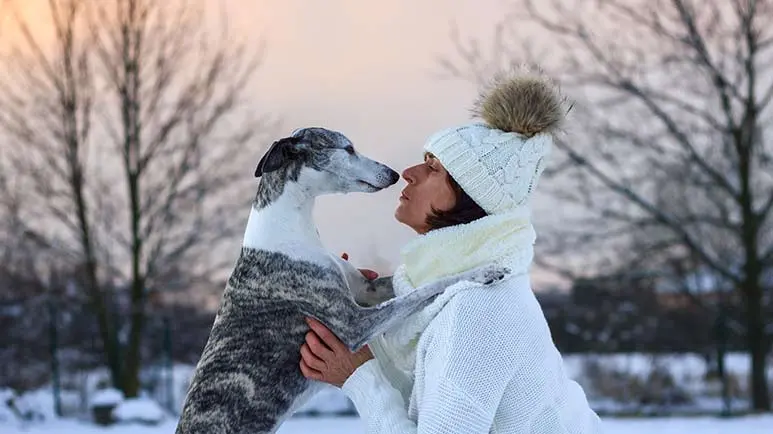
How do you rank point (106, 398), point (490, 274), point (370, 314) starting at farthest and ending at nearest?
1. point (106, 398)
2. point (370, 314)
3. point (490, 274)

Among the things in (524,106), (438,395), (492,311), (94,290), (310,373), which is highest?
(524,106)

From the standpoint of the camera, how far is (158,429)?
392 inches

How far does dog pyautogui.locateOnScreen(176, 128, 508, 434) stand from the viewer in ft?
9.62

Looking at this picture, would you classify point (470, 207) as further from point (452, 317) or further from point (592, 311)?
point (592, 311)

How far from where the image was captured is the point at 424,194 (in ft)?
8.55

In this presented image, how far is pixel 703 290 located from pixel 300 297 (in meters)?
9.12

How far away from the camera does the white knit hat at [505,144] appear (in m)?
2.50

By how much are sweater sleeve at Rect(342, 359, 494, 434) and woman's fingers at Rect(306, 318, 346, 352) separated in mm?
199

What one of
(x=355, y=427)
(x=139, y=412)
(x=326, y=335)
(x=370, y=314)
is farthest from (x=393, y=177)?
(x=139, y=412)

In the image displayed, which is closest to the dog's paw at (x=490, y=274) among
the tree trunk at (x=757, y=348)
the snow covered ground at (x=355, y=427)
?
the snow covered ground at (x=355, y=427)

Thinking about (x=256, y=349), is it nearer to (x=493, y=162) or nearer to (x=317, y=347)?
(x=317, y=347)

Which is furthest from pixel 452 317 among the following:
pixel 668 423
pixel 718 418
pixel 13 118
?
pixel 13 118

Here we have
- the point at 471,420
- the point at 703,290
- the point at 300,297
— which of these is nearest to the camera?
the point at 471,420

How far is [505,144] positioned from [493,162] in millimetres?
66
